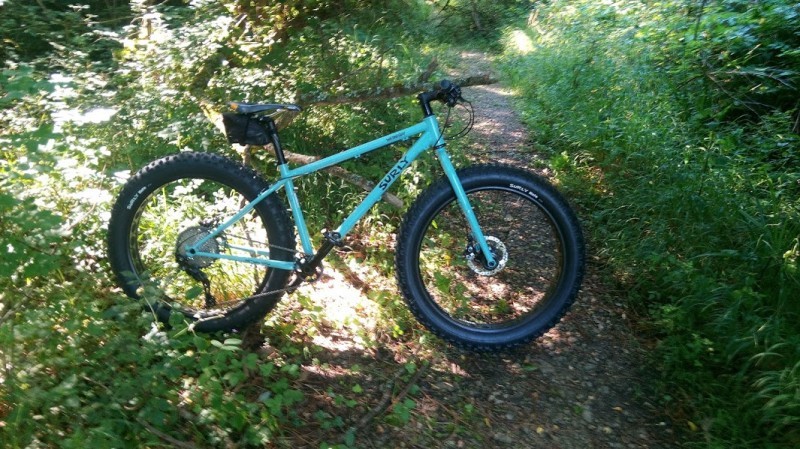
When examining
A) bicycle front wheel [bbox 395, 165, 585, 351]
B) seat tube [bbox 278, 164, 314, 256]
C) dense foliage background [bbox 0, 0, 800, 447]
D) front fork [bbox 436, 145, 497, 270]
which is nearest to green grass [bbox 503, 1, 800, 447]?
dense foliage background [bbox 0, 0, 800, 447]

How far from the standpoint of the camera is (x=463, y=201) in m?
2.54

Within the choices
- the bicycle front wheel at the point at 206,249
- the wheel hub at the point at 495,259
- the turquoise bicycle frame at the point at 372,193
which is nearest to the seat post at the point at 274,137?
the turquoise bicycle frame at the point at 372,193

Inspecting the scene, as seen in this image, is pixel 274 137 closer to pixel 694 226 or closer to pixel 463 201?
pixel 463 201

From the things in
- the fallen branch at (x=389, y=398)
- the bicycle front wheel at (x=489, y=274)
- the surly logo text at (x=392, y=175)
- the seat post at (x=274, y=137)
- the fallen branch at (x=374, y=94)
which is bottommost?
the fallen branch at (x=389, y=398)

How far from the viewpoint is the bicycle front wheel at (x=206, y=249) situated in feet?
8.34

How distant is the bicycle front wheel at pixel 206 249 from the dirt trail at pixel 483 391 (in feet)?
1.50

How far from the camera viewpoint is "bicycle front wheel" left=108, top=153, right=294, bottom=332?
8.34ft

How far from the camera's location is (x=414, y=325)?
291 cm

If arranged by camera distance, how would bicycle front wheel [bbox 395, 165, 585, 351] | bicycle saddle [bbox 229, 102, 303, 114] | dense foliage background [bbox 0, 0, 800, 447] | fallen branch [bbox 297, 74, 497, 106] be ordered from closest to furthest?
dense foliage background [bbox 0, 0, 800, 447] → bicycle saddle [bbox 229, 102, 303, 114] → bicycle front wheel [bbox 395, 165, 585, 351] → fallen branch [bbox 297, 74, 497, 106]

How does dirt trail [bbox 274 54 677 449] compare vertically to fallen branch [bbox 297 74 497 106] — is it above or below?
below

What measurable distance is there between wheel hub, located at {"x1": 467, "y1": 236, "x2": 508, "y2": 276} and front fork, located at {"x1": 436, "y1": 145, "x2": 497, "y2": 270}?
1.7 inches

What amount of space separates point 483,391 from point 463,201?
3.20 feet

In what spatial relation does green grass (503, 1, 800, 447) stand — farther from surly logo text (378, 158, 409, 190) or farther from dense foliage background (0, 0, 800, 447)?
surly logo text (378, 158, 409, 190)

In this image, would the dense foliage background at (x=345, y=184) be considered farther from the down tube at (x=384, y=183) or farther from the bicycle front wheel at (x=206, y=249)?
the down tube at (x=384, y=183)
